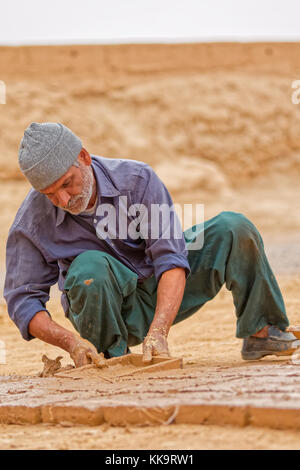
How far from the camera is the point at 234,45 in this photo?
15.3m

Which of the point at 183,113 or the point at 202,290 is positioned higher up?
the point at 183,113

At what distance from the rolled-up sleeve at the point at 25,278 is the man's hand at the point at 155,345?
57 centimetres

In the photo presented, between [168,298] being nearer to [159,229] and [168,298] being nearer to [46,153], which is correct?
[159,229]

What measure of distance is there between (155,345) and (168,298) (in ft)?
0.79

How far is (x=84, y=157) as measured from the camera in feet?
11.0

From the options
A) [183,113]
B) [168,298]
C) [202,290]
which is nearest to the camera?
[168,298]

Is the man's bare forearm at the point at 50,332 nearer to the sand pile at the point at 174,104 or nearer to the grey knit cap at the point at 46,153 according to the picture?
the grey knit cap at the point at 46,153

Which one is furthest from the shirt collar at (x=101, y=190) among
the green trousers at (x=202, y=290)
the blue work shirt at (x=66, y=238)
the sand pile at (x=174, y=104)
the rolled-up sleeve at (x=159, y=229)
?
the sand pile at (x=174, y=104)

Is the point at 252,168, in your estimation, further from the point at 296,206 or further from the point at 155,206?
the point at 155,206

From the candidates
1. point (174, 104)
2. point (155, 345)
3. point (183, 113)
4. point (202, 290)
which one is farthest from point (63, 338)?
point (174, 104)

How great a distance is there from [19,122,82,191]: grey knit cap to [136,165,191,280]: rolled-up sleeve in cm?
39

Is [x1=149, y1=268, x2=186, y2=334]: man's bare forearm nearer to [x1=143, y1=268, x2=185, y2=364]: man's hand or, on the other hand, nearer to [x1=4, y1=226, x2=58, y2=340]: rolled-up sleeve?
[x1=143, y1=268, x2=185, y2=364]: man's hand

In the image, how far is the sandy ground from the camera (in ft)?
46.0

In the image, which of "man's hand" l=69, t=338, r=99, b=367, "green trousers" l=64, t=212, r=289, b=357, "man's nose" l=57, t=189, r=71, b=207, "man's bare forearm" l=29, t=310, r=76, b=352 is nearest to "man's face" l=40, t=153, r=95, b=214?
"man's nose" l=57, t=189, r=71, b=207
